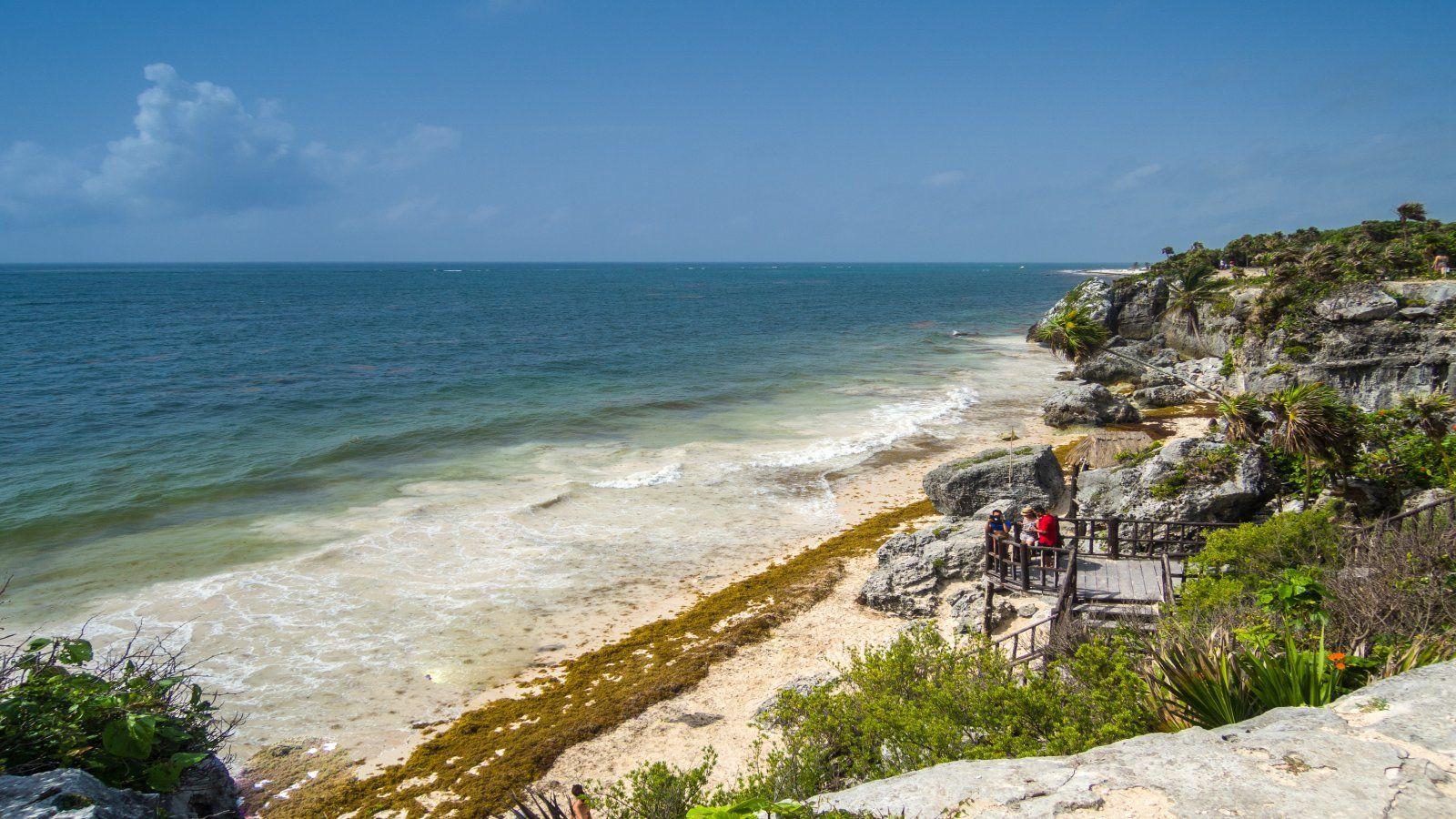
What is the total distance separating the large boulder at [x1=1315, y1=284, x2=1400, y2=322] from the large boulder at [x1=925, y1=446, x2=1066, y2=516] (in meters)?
12.3

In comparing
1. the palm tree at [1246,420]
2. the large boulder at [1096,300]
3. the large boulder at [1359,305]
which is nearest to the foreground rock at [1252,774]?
the palm tree at [1246,420]

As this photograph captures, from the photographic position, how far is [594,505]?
23.9 meters

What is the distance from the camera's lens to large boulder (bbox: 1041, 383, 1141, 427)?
3262 centimetres

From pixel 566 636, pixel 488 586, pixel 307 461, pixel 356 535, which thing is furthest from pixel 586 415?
pixel 566 636

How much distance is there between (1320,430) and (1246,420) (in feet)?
6.17

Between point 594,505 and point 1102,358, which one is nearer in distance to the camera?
point 594,505

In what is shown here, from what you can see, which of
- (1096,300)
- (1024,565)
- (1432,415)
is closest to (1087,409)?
(1432,415)

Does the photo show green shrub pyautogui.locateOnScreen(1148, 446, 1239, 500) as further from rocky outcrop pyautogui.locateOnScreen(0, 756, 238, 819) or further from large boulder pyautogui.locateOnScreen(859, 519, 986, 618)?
rocky outcrop pyautogui.locateOnScreen(0, 756, 238, 819)

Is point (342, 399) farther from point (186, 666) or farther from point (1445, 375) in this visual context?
point (1445, 375)

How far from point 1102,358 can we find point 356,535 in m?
39.7

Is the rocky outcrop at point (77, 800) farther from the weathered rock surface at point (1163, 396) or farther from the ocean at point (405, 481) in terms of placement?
the weathered rock surface at point (1163, 396)

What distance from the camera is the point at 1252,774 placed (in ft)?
16.7

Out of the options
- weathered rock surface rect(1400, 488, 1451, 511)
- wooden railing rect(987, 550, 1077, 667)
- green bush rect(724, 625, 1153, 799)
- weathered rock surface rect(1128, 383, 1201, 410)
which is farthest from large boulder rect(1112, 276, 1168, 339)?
green bush rect(724, 625, 1153, 799)

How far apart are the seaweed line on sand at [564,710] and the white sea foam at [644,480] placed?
7684 mm
